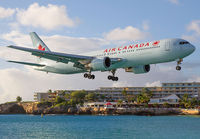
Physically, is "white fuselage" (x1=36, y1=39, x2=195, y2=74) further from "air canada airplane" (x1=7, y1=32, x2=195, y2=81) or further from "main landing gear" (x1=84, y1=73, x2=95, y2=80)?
"main landing gear" (x1=84, y1=73, x2=95, y2=80)

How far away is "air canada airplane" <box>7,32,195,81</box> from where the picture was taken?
159ft

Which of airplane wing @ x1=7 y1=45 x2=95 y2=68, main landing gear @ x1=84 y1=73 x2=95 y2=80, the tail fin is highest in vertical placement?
the tail fin

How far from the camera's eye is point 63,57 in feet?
184

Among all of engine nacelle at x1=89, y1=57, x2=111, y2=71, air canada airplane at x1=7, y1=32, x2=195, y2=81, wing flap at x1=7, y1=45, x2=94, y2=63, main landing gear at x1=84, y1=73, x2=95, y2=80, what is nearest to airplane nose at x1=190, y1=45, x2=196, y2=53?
air canada airplane at x1=7, y1=32, x2=195, y2=81

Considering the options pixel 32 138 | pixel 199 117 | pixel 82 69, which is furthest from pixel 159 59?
pixel 199 117

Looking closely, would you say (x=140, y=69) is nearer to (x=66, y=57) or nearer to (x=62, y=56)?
(x=66, y=57)

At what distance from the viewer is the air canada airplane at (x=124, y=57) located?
4831 centimetres

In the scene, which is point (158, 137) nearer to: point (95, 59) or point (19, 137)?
point (19, 137)

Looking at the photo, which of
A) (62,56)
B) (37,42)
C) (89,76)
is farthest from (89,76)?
(37,42)

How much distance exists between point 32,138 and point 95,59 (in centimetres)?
5426

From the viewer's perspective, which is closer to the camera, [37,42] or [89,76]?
[89,76]

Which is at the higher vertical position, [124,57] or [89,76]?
[124,57]

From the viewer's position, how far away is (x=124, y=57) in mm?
52406

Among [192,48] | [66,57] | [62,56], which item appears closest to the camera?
[192,48]
